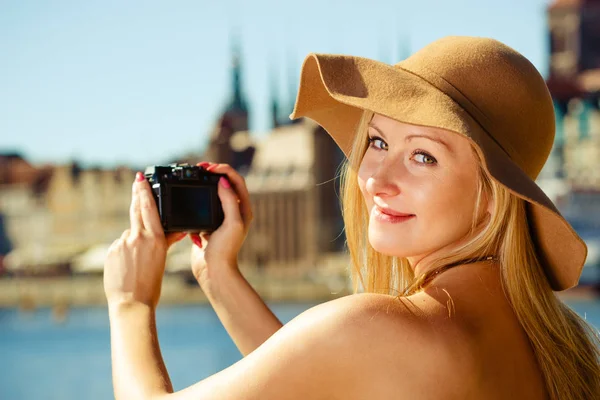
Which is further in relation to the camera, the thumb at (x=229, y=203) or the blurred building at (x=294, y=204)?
the blurred building at (x=294, y=204)

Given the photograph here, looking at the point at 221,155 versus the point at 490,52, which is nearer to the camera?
the point at 490,52

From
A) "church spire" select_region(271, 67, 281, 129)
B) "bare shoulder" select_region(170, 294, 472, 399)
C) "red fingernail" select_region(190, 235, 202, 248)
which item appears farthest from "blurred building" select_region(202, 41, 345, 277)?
"bare shoulder" select_region(170, 294, 472, 399)

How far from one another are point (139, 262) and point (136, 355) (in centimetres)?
7

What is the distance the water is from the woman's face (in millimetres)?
9608

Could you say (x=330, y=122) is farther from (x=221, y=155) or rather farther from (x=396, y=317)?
(x=221, y=155)

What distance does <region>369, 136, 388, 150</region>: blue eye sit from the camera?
507 millimetres

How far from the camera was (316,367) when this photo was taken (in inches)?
15.8

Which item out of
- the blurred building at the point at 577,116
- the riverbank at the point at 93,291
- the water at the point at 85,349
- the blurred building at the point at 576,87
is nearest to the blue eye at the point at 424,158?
the water at the point at 85,349

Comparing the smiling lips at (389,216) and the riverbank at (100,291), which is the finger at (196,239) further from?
the riverbank at (100,291)

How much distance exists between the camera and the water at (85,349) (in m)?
11.6

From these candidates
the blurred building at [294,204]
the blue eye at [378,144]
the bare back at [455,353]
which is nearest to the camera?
the bare back at [455,353]

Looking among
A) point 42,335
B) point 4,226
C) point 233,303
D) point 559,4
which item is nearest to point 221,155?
point 4,226

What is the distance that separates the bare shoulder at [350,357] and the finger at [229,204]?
176 mm

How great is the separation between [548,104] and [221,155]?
23774 millimetres
